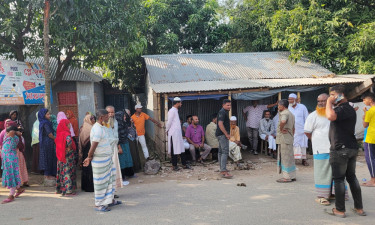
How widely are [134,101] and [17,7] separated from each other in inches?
348

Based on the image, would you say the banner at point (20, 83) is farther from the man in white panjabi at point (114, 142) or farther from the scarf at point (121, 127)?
the man in white panjabi at point (114, 142)

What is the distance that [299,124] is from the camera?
768 cm

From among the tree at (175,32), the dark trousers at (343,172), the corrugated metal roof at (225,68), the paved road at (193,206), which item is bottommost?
the paved road at (193,206)

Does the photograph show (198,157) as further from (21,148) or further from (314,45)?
(314,45)

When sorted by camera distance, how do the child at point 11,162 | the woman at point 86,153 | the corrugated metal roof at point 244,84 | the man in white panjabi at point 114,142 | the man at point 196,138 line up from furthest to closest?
the corrugated metal roof at point 244,84, the man at point 196,138, the woman at point 86,153, the child at point 11,162, the man in white panjabi at point 114,142

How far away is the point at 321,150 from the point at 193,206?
7.04 ft

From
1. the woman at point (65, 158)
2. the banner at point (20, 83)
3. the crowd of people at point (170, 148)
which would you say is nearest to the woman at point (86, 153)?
the crowd of people at point (170, 148)

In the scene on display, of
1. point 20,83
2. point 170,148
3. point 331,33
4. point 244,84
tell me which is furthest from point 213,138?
point 331,33

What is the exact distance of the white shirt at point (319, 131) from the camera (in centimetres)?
437

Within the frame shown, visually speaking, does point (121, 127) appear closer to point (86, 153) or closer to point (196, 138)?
point (86, 153)

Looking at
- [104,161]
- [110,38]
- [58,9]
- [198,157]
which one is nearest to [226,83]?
[198,157]

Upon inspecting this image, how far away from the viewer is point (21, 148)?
18.6 ft

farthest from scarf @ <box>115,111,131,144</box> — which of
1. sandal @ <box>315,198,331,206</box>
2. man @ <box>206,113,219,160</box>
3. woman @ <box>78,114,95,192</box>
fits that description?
sandal @ <box>315,198,331,206</box>

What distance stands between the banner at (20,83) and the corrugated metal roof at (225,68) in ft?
11.5
